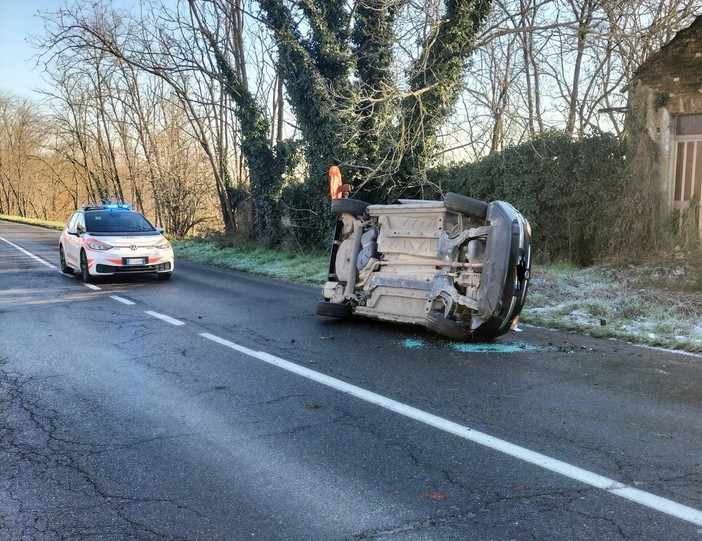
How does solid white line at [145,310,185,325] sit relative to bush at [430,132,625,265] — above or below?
below

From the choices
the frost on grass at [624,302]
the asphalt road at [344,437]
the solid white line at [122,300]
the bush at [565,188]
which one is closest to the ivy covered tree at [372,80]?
the bush at [565,188]

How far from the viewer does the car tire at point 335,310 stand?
831cm

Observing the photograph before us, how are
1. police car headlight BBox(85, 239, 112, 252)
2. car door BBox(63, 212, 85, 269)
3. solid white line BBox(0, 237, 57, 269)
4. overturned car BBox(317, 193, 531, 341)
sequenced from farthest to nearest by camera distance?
solid white line BBox(0, 237, 57, 269) < car door BBox(63, 212, 85, 269) < police car headlight BBox(85, 239, 112, 252) < overturned car BBox(317, 193, 531, 341)

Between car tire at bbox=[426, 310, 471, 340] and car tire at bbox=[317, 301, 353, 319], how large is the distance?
5.27ft

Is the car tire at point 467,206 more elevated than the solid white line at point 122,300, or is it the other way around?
the car tire at point 467,206

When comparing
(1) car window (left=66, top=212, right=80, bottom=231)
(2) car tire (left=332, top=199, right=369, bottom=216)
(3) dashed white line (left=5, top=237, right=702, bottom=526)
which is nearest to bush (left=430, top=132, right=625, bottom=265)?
(2) car tire (left=332, top=199, right=369, bottom=216)

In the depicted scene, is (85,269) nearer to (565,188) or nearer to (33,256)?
(33,256)

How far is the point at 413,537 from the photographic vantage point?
114 inches

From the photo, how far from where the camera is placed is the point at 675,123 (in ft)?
41.6

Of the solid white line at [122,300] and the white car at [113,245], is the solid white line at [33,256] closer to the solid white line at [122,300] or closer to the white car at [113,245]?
the white car at [113,245]

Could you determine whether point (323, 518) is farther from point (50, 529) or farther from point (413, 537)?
point (50, 529)

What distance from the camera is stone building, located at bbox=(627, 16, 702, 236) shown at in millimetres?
12383

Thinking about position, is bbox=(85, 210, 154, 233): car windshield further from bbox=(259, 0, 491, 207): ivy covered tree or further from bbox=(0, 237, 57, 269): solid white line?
bbox=(259, 0, 491, 207): ivy covered tree

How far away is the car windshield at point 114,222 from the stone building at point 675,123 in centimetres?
1116
